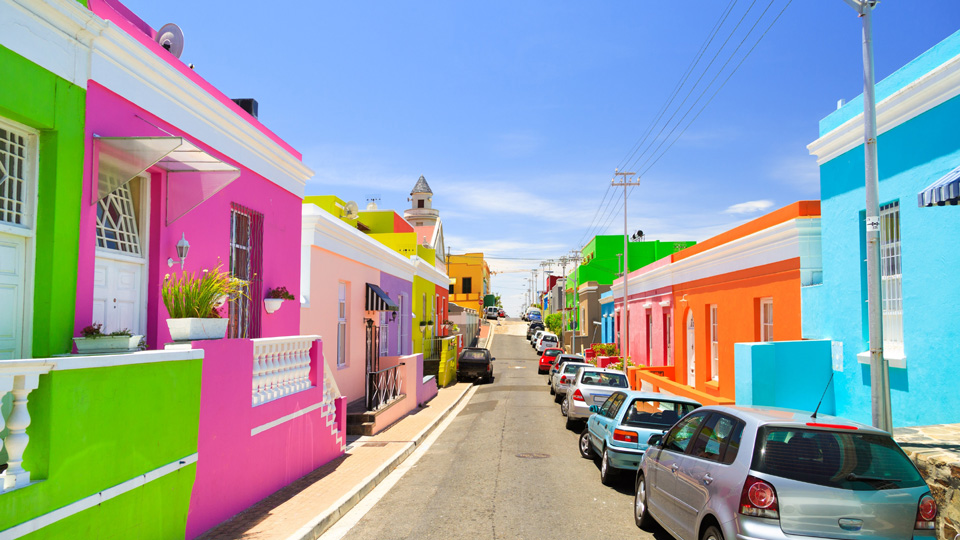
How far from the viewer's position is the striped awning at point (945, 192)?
637 centimetres

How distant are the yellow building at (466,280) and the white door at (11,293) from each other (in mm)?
72301

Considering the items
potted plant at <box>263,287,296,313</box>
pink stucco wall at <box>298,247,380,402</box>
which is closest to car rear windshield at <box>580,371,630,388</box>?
pink stucco wall at <box>298,247,380,402</box>

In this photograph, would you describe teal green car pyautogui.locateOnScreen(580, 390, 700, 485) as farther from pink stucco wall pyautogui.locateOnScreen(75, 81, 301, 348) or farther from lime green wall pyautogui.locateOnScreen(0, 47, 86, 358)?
lime green wall pyautogui.locateOnScreen(0, 47, 86, 358)

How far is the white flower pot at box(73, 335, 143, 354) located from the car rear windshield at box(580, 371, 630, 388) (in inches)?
508

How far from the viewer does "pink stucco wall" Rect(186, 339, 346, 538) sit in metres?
6.71

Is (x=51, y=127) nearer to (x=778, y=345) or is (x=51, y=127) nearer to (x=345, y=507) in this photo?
(x=345, y=507)

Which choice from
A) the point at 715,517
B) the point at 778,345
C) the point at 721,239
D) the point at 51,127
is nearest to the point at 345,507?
the point at 715,517

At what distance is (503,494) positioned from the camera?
358 inches

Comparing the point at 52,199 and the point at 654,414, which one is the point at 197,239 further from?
the point at 654,414

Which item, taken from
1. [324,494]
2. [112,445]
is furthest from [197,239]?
[324,494]

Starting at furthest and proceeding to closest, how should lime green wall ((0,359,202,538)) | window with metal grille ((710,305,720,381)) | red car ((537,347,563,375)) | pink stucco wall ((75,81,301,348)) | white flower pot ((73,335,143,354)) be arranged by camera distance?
red car ((537,347,563,375))
window with metal grille ((710,305,720,381))
pink stucco wall ((75,81,301,348))
white flower pot ((73,335,143,354))
lime green wall ((0,359,202,538))

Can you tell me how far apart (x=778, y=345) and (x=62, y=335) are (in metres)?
11.3

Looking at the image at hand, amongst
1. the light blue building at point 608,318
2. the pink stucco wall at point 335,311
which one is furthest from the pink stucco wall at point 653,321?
the pink stucco wall at point 335,311

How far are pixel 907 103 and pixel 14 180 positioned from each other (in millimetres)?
11158
